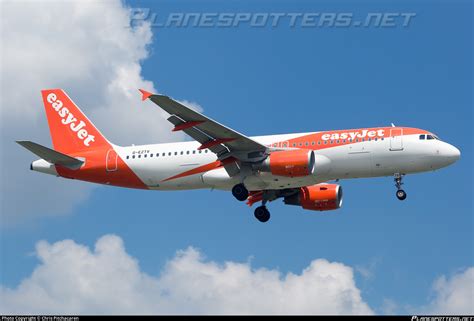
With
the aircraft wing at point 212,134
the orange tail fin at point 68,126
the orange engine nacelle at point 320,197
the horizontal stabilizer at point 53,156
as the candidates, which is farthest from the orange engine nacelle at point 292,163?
the horizontal stabilizer at point 53,156

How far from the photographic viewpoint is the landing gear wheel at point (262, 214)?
1997 inches

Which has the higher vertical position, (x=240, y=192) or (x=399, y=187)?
(x=399, y=187)

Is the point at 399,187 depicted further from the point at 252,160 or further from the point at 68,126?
the point at 68,126

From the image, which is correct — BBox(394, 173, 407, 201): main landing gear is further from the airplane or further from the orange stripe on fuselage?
the orange stripe on fuselage

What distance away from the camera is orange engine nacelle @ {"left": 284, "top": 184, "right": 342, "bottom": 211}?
50.7 meters

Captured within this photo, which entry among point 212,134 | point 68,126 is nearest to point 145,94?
point 212,134

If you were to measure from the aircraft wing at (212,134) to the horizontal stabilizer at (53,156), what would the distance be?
8168mm

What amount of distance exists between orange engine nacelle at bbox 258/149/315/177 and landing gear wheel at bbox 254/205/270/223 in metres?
5.56

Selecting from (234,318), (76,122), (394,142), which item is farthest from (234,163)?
(234,318)

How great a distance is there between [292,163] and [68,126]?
1581cm

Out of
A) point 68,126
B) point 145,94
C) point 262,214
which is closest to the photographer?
point 145,94

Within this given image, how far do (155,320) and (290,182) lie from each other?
19.0 meters

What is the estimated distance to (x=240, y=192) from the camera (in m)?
46.7

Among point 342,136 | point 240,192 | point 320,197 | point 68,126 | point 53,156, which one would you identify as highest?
point 68,126
